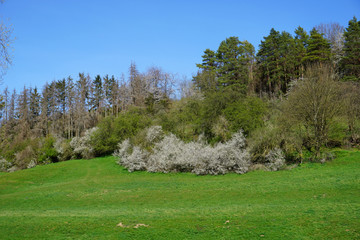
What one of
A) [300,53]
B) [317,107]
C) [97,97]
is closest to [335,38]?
[300,53]

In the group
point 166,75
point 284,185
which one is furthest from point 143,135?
point 166,75

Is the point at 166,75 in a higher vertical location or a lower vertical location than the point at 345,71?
higher

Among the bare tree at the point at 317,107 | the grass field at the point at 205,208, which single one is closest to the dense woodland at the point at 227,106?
the bare tree at the point at 317,107

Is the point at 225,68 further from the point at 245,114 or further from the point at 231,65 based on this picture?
the point at 245,114

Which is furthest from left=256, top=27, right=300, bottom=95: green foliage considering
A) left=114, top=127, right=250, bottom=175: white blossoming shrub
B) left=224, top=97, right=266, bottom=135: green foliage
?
left=114, top=127, right=250, bottom=175: white blossoming shrub

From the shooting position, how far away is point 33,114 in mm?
69562

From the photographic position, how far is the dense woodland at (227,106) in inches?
1003

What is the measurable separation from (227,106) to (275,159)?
A: 9007 millimetres

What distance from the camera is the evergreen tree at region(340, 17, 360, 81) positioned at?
4106 cm

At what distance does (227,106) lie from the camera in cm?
3045

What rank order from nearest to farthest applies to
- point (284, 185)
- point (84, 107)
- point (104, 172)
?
1. point (284, 185)
2. point (104, 172)
3. point (84, 107)

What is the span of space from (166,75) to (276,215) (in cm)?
→ 5805

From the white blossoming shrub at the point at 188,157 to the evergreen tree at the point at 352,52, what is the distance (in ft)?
93.0

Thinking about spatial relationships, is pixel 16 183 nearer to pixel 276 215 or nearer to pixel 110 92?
pixel 276 215
